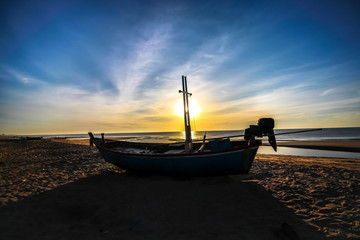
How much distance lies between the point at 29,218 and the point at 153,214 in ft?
12.0

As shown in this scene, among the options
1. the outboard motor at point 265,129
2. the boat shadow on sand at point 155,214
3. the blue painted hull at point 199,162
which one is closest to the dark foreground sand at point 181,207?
the boat shadow on sand at point 155,214

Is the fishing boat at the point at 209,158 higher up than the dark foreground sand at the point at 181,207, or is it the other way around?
the fishing boat at the point at 209,158

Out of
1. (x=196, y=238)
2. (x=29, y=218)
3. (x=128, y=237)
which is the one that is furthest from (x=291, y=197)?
(x=29, y=218)

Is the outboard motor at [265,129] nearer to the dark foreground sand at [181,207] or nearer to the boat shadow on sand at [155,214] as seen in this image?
the dark foreground sand at [181,207]

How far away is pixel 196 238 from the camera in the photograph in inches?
153

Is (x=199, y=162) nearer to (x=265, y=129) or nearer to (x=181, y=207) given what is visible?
(x=181, y=207)

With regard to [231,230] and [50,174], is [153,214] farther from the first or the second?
[50,174]

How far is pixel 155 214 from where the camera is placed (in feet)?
16.7

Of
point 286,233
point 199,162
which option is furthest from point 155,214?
point 286,233

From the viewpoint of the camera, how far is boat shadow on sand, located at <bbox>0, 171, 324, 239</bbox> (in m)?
4.06

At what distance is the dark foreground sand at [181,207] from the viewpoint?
4.12 m

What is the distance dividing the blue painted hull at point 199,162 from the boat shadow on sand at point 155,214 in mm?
658

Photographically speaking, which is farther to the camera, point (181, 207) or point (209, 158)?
point (209, 158)

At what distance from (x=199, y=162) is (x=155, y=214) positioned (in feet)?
11.2
